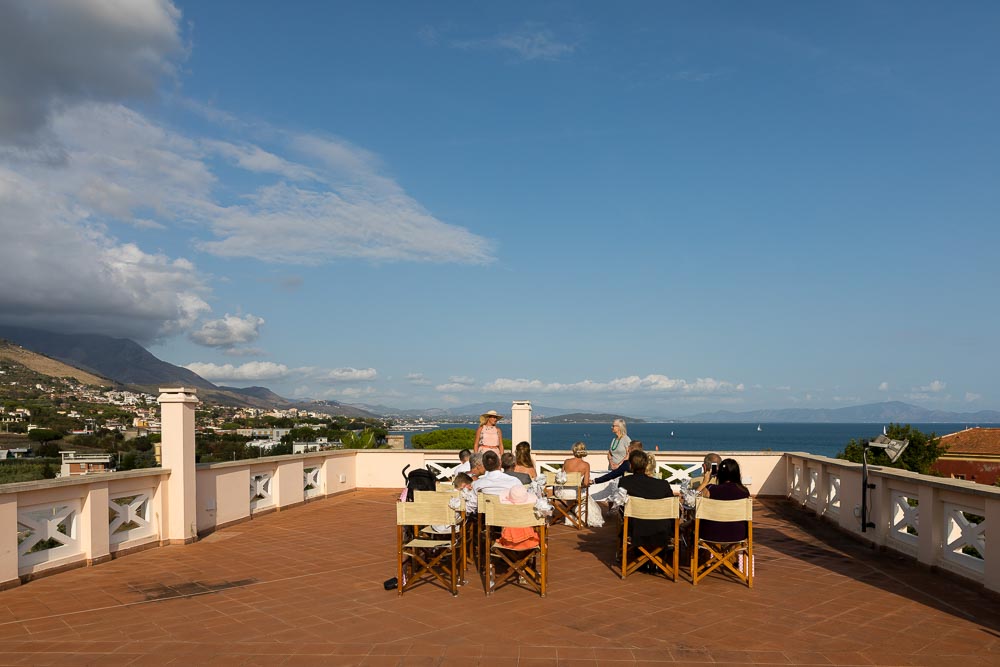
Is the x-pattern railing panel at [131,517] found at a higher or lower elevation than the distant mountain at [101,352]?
lower

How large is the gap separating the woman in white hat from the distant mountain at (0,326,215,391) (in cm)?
10754

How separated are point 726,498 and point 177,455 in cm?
631

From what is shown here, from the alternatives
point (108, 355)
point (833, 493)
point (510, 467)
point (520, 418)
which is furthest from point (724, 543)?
point (108, 355)

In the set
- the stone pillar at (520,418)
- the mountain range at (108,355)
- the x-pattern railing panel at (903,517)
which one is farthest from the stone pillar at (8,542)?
the mountain range at (108,355)

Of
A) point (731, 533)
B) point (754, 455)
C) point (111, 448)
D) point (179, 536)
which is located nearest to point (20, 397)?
point (111, 448)

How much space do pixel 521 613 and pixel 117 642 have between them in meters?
2.85

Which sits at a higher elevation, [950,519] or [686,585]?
[950,519]

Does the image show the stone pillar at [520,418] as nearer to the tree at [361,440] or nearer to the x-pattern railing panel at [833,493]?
the x-pattern railing panel at [833,493]

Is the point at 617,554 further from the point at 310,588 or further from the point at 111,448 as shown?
the point at 111,448

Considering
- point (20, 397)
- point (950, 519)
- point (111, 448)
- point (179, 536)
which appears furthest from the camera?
point (20, 397)

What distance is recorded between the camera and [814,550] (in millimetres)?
7723

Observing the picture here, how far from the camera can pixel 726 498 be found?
6.29 m

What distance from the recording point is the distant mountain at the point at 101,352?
4557 inches

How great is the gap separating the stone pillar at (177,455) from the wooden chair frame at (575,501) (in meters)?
4.69
